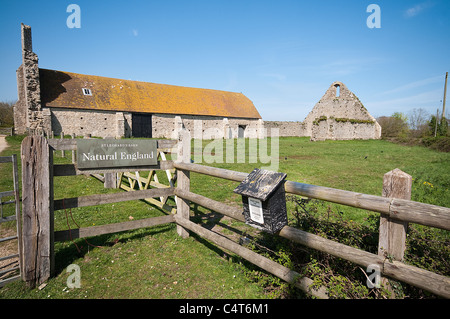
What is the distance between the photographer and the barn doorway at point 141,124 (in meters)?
29.1

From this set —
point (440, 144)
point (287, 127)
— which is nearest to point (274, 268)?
point (440, 144)

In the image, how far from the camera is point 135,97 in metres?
30.0

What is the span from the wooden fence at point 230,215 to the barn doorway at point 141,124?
26.6 meters

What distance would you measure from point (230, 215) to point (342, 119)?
33135mm

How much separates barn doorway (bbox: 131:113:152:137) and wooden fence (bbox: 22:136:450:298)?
87.1ft

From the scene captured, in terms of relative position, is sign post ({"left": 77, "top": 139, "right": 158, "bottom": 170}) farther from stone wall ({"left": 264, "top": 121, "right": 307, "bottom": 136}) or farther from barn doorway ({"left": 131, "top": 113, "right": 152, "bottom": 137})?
stone wall ({"left": 264, "top": 121, "right": 307, "bottom": 136})

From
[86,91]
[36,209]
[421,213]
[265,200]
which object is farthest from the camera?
[86,91]

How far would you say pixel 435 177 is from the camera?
832 cm

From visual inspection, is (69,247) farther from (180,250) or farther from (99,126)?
(99,126)

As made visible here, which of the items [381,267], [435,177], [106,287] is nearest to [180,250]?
[106,287]

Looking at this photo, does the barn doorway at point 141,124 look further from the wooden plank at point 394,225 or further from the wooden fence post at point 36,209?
the wooden plank at point 394,225

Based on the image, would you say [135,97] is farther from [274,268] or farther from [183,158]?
[274,268]

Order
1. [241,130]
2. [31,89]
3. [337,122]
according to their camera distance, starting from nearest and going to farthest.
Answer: [31,89], [337,122], [241,130]

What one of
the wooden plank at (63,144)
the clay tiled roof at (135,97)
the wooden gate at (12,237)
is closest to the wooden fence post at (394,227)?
the wooden plank at (63,144)
